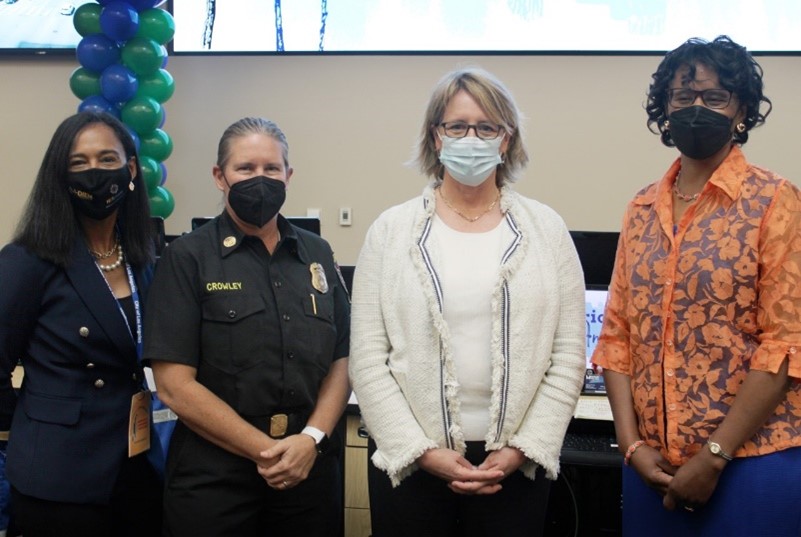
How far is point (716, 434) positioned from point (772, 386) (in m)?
0.15

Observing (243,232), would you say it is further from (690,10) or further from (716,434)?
(690,10)

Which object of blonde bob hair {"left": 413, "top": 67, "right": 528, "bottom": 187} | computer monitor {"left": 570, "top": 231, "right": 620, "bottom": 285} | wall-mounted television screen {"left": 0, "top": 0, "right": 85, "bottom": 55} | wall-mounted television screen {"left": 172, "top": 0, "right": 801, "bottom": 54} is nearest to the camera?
blonde bob hair {"left": 413, "top": 67, "right": 528, "bottom": 187}

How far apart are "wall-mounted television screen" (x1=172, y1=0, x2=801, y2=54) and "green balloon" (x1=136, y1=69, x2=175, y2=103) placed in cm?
63

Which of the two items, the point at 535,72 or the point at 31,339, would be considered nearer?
the point at 31,339

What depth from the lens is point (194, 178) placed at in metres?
4.51

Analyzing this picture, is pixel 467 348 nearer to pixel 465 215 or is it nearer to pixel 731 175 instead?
pixel 465 215

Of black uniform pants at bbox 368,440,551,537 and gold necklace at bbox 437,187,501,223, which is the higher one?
gold necklace at bbox 437,187,501,223

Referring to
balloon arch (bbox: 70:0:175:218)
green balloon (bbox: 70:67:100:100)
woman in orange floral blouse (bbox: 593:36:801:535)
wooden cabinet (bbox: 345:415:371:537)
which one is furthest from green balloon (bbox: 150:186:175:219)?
woman in orange floral blouse (bbox: 593:36:801:535)

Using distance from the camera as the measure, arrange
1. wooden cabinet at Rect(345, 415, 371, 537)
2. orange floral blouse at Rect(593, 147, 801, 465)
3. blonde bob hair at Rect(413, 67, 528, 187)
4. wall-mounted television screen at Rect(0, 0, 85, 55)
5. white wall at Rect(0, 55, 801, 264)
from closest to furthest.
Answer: orange floral blouse at Rect(593, 147, 801, 465) → blonde bob hair at Rect(413, 67, 528, 187) → wooden cabinet at Rect(345, 415, 371, 537) → white wall at Rect(0, 55, 801, 264) → wall-mounted television screen at Rect(0, 0, 85, 55)

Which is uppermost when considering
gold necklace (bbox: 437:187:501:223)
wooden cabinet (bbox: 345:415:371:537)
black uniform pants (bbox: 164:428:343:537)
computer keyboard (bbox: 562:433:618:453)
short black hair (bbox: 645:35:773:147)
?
short black hair (bbox: 645:35:773:147)

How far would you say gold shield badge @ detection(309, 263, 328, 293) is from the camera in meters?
1.85

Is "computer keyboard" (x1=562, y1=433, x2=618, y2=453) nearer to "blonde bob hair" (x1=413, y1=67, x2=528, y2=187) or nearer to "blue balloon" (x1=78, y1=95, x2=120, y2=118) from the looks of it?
"blonde bob hair" (x1=413, y1=67, x2=528, y2=187)

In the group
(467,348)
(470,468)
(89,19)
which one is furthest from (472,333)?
(89,19)

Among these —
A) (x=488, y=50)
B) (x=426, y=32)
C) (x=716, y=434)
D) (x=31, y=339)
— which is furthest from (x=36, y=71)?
(x=716, y=434)
